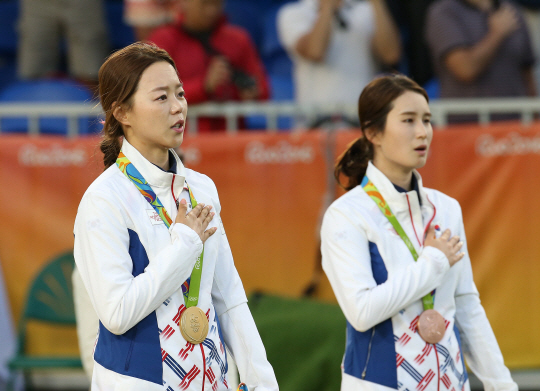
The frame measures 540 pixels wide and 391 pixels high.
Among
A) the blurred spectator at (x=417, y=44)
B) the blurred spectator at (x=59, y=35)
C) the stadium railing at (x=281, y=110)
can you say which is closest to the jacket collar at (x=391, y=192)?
the stadium railing at (x=281, y=110)

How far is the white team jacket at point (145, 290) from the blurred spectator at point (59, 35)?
16.4 feet

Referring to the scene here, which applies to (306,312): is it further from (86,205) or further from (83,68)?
(83,68)

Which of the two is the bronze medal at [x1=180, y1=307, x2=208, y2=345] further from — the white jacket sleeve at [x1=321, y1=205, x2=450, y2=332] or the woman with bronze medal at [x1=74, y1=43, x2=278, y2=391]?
the white jacket sleeve at [x1=321, y1=205, x2=450, y2=332]

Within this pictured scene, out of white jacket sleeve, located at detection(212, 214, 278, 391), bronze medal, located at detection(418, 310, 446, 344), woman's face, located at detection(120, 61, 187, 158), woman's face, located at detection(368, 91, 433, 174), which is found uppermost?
woman's face, located at detection(120, 61, 187, 158)

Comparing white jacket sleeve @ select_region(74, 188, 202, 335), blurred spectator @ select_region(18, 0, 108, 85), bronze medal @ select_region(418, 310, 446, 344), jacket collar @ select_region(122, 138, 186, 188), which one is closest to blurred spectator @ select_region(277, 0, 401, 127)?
blurred spectator @ select_region(18, 0, 108, 85)

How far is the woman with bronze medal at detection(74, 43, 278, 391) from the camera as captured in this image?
8.10ft

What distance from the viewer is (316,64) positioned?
21.3 feet

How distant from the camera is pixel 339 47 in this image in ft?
21.4

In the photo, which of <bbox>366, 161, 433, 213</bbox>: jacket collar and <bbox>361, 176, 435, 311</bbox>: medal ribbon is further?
<bbox>366, 161, 433, 213</bbox>: jacket collar

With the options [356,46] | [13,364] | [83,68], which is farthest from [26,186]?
[356,46]

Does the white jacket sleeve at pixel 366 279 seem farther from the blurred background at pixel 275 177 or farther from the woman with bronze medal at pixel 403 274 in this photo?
the blurred background at pixel 275 177

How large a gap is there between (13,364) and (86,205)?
335 cm

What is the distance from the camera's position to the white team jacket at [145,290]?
2.45 meters

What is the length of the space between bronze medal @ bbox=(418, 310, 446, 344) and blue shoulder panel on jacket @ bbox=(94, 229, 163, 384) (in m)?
1.10
